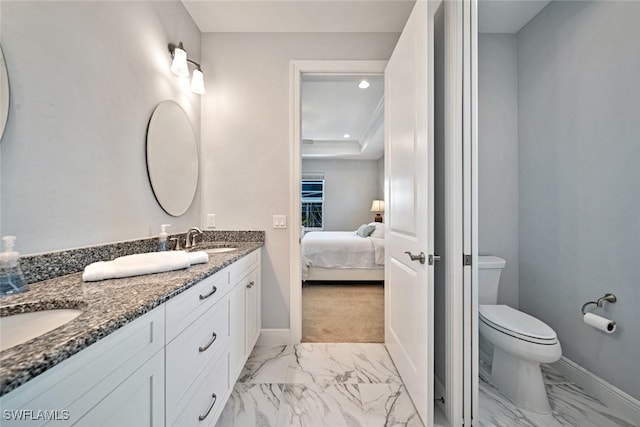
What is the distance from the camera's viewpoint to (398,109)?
1.67 m

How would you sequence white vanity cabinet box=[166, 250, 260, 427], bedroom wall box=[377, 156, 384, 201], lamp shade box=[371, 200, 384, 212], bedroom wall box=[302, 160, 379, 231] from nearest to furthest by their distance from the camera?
white vanity cabinet box=[166, 250, 260, 427], lamp shade box=[371, 200, 384, 212], bedroom wall box=[377, 156, 384, 201], bedroom wall box=[302, 160, 379, 231]

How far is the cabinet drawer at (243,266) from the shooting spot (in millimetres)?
1421

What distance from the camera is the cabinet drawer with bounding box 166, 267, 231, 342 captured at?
2.71ft

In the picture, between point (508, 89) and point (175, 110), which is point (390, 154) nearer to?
point (508, 89)

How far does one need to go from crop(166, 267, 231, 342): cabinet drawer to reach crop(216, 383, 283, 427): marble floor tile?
708 mm

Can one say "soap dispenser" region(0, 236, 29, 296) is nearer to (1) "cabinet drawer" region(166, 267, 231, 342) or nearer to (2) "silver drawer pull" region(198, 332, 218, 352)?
(1) "cabinet drawer" region(166, 267, 231, 342)

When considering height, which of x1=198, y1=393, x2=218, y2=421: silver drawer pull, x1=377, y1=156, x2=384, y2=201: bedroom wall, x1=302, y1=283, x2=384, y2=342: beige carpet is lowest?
x1=302, y1=283, x2=384, y2=342: beige carpet

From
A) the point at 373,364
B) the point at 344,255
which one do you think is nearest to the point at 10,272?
the point at 373,364

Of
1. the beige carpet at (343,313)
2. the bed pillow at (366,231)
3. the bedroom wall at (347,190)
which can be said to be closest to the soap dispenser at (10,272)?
the beige carpet at (343,313)

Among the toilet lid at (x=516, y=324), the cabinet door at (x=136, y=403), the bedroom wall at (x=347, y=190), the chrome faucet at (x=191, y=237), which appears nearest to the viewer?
the cabinet door at (x=136, y=403)

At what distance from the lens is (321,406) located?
145 cm

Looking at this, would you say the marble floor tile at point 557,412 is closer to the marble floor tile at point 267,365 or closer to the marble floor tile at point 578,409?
the marble floor tile at point 578,409

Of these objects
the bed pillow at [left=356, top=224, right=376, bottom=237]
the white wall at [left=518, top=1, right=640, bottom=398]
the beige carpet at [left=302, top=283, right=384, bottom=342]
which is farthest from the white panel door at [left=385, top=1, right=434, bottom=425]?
the bed pillow at [left=356, top=224, right=376, bottom=237]

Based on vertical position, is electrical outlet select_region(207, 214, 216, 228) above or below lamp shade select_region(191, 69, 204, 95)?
below
